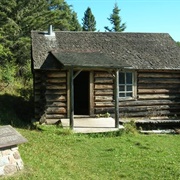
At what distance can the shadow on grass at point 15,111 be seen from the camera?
15.2 m

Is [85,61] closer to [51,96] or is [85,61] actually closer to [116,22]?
[51,96]

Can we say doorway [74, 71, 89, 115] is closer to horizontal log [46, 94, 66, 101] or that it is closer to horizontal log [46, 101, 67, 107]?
horizontal log [46, 101, 67, 107]

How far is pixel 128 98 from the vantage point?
56.6 feet

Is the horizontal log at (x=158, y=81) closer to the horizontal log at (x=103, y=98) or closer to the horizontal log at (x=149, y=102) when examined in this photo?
the horizontal log at (x=149, y=102)

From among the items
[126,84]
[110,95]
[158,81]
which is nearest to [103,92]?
[110,95]

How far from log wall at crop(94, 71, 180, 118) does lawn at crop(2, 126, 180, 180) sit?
361 cm

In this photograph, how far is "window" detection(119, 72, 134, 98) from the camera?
17.3 m

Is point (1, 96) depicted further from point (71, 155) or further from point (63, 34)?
point (71, 155)

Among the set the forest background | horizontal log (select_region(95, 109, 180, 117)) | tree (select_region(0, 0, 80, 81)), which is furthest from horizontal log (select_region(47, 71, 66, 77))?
tree (select_region(0, 0, 80, 81))

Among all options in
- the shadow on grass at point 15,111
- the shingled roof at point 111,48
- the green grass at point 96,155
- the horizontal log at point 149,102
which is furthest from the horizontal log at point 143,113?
the shadow on grass at point 15,111

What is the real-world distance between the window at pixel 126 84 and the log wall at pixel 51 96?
2995 millimetres

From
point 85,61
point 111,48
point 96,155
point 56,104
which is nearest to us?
point 96,155

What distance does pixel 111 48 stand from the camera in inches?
719

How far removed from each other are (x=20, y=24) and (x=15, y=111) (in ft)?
61.5
